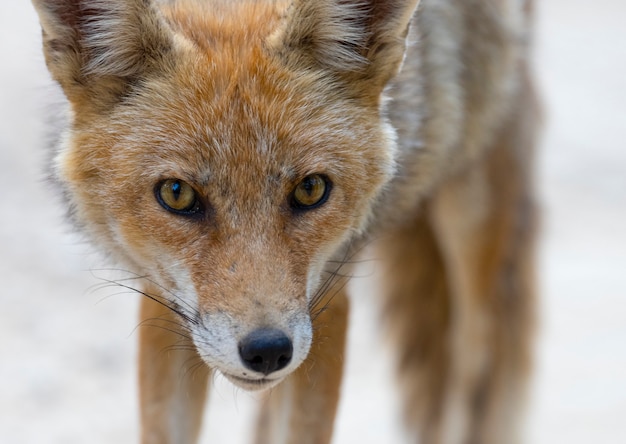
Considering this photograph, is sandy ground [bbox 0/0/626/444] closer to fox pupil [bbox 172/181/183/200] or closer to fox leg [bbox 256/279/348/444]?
fox leg [bbox 256/279/348/444]

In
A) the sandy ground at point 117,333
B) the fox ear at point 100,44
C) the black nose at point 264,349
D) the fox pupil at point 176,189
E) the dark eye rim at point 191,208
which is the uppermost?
the fox ear at point 100,44

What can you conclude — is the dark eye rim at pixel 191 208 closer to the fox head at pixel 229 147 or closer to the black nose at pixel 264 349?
the fox head at pixel 229 147

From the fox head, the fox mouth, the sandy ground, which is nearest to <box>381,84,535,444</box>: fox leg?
the sandy ground

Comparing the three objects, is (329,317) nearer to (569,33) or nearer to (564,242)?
(564,242)

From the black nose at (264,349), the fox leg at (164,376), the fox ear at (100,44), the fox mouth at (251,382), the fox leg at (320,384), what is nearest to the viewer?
the black nose at (264,349)

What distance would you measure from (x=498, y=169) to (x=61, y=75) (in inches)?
121

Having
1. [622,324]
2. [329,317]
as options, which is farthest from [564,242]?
[329,317]

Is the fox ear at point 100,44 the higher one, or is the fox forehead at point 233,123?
the fox ear at point 100,44

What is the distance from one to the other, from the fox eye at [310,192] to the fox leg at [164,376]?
90 cm

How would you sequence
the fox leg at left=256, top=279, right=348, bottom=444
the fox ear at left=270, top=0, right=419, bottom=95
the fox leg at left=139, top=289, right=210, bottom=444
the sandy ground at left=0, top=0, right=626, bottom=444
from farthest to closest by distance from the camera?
the sandy ground at left=0, top=0, right=626, bottom=444 < the fox leg at left=256, top=279, right=348, bottom=444 < the fox leg at left=139, top=289, right=210, bottom=444 < the fox ear at left=270, top=0, right=419, bottom=95

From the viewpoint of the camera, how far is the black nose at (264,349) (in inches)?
115

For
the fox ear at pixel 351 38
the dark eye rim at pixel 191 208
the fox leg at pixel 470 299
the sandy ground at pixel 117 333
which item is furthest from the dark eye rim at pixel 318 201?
the fox leg at pixel 470 299

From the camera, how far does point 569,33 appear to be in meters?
15.2

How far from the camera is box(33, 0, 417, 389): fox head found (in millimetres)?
3107
